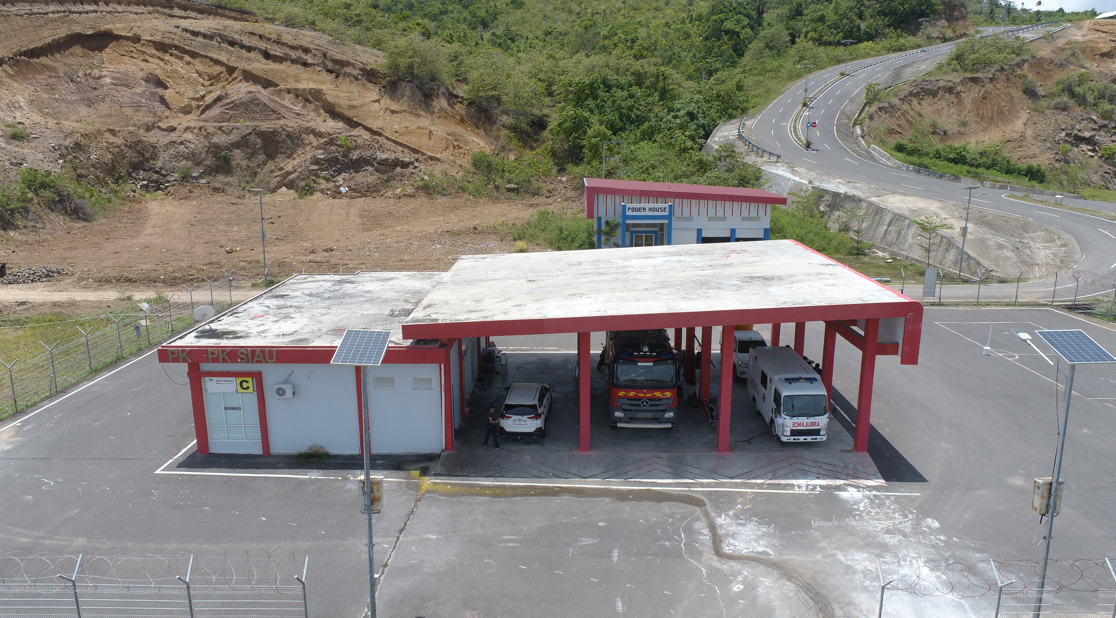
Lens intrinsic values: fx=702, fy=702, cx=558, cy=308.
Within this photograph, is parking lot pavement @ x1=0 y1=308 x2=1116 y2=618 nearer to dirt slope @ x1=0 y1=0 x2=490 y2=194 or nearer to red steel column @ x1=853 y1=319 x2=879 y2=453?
red steel column @ x1=853 y1=319 x2=879 y2=453

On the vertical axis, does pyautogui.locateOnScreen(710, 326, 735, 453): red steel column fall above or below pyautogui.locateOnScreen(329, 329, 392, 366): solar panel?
below

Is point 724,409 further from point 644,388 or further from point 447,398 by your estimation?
point 447,398

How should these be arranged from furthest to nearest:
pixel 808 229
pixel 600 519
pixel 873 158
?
pixel 873 158, pixel 808 229, pixel 600 519

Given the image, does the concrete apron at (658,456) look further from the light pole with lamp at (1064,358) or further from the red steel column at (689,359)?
the light pole with lamp at (1064,358)

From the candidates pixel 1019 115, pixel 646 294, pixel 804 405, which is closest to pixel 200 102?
pixel 646 294

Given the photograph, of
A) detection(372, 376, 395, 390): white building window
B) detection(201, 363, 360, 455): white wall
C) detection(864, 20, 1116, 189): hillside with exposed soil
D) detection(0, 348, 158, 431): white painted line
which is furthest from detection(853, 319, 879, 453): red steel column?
detection(864, 20, 1116, 189): hillside with exposed soil

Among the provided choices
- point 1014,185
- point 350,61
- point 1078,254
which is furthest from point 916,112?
point 350,61
